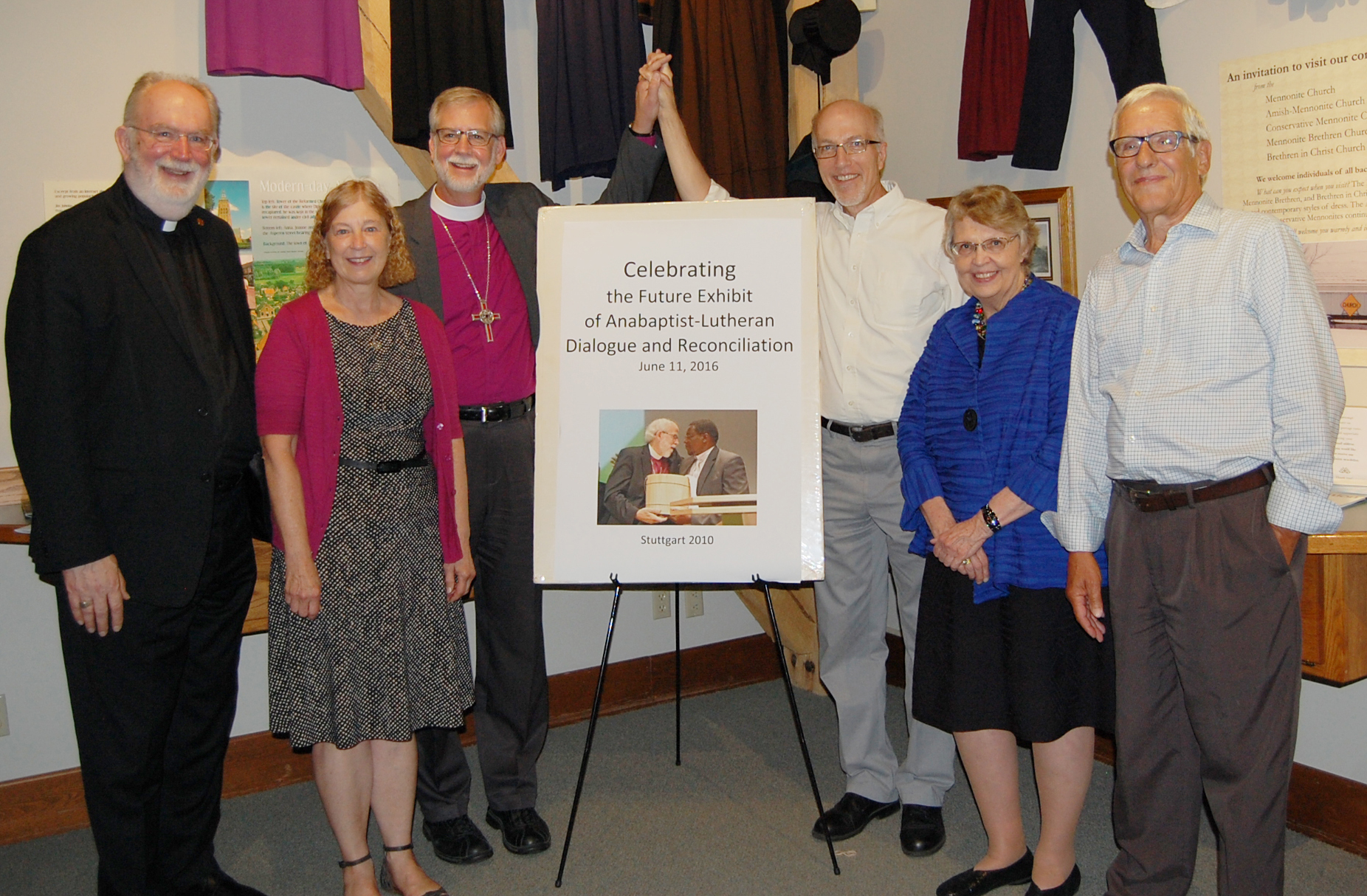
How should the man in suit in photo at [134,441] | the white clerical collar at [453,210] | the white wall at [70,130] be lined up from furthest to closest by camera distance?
the white wall at [70,130] → the white clerical collar at [453,210] → the man in suit in photo at [134,441]

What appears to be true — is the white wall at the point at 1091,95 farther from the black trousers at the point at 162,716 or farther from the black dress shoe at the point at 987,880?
the black trousers at the point at 162,716

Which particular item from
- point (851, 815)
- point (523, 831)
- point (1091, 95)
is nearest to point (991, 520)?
point (851, 815)

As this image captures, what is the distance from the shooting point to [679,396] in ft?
7.61

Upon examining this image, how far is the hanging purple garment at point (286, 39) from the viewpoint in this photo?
2752 mm

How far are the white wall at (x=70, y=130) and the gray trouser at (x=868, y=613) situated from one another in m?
1.74

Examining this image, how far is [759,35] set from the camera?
3238mm

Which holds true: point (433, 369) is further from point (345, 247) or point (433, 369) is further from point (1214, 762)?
point (1214, 762)

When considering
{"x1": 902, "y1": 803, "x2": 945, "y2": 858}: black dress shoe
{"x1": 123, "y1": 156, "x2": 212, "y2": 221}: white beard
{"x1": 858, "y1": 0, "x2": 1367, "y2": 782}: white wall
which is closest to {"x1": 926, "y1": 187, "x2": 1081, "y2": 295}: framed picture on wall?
{"x1": 858, "y1": 0, "x2": 1367, "y2": 782}: white wall

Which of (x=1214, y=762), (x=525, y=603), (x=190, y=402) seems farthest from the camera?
(x=525, y=603)

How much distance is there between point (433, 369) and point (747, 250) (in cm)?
76

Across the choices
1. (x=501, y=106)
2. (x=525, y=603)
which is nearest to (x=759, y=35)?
(x=501, y=106)

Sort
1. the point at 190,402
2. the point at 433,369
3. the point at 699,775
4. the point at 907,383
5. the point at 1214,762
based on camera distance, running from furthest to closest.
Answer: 1. the point at 699,775
2. the point at 907,383
3. the point at 433,369
4. the point at 190,402
5. the point at 1214,762

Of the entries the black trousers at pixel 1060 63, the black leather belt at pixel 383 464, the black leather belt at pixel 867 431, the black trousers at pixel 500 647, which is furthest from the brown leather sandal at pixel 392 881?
the black trousers at pixel 1060 63

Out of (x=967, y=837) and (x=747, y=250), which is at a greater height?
(x=747, y=250)
